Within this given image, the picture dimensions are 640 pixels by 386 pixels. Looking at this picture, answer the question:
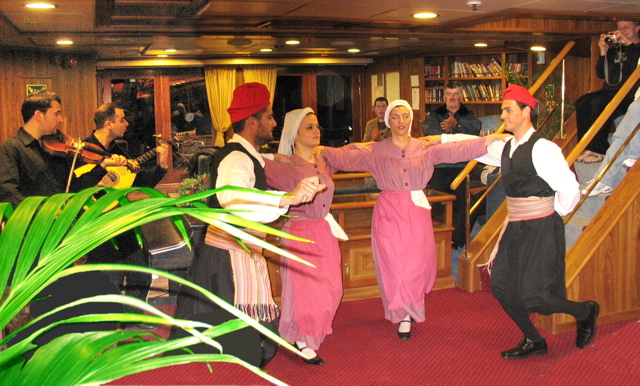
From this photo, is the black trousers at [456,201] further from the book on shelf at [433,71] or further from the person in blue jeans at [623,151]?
the book on shelf at [433,71]

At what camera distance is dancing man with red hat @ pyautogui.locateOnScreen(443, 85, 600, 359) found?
3.65 meters

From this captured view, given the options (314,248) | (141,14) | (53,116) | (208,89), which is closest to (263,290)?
(314,248)

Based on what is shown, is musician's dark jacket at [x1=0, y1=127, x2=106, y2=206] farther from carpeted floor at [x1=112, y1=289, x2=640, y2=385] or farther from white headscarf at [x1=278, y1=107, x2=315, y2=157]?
white headscarf at [x1=278, y1=107, x2=315, y2=157]

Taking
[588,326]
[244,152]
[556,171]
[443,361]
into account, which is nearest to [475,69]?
[588,326]

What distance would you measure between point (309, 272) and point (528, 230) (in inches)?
50.6

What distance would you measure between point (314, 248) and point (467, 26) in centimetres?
408

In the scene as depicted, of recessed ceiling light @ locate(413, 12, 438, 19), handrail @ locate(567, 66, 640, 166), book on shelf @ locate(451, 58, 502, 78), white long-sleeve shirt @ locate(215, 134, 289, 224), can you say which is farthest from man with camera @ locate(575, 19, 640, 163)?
book on shelf @ locate(451, 58, 502, 78)

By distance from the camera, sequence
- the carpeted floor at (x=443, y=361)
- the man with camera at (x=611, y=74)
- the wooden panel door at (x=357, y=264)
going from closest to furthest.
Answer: the carpeted floor at (x=443, y=361) → the wooden panel door at (x=357, y=264) → the man with camera at (x=611, y=74)

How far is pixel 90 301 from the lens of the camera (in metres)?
0.74

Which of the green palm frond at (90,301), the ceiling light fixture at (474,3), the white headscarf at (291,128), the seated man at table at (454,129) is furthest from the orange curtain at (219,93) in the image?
the green palm frond at (90,301)

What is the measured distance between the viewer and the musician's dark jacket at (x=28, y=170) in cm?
389

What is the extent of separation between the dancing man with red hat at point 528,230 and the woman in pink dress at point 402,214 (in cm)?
61

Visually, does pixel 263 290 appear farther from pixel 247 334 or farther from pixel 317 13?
pixel 317 13

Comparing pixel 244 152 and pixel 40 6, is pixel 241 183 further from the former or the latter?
pixel 40 6
